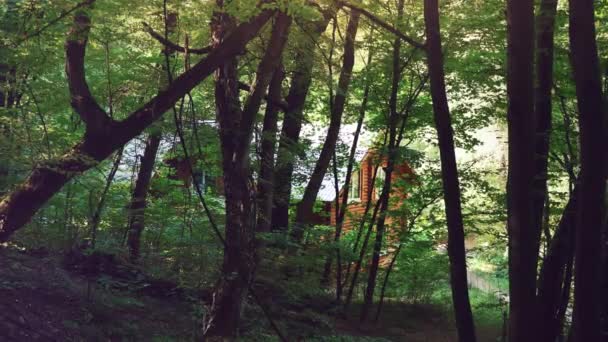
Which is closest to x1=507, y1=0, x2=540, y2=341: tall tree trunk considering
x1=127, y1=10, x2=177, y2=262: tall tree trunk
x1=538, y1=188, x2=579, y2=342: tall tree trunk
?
x1=538, y1=188, x2=579, y2=342: tall tree trunk

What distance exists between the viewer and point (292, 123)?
10.8m

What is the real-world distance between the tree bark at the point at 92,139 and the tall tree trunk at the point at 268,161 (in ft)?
5.44

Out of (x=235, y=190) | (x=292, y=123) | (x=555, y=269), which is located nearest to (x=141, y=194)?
(x=292, y=123)

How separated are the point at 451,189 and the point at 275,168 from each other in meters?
3.87

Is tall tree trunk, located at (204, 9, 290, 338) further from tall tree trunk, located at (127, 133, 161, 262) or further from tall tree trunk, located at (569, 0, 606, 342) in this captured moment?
tall tree trunk, located at (127, 133, 161, 262)

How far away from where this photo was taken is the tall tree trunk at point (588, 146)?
13.8 ft

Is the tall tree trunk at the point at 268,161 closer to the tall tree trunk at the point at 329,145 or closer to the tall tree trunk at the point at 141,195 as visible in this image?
the tall tree trunk at the point at 141,195

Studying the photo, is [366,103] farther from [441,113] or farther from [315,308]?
[441,113]

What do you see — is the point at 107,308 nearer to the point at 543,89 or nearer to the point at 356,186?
the point at 543,89

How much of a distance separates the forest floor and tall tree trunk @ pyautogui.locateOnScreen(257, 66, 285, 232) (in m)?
1.28

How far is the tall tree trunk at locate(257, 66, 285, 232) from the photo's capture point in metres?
7.59

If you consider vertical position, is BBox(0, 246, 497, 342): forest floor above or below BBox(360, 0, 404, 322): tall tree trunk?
below

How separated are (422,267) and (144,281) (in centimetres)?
667

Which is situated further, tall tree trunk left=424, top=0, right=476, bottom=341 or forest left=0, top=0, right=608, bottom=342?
tall tree trunk left=424, top=0, right=476, bottom=341
